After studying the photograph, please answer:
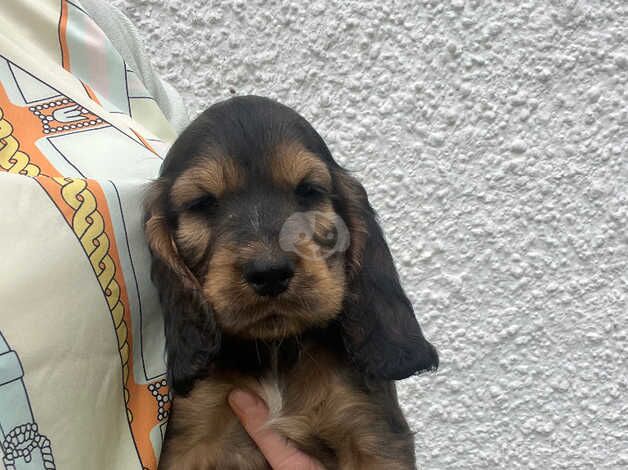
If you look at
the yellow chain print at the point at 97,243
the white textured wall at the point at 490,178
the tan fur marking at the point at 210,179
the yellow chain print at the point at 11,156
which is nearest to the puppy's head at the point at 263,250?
the tan fur marking at the point at 210,179

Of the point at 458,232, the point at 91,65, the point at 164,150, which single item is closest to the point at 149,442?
the point at 164,150

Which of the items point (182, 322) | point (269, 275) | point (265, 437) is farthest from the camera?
point (265, 437)

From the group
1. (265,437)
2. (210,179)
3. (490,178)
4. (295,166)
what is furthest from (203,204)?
(490,178)

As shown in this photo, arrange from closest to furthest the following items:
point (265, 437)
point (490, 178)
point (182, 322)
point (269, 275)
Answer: point (269, 275)
point (182, 322)
point (265, 437)
point (490, 178)

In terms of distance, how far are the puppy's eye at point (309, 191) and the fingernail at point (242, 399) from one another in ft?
1.38

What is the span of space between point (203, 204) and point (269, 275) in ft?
0.92

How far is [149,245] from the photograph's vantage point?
4.24ft

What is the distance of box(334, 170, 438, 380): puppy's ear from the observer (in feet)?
4.38

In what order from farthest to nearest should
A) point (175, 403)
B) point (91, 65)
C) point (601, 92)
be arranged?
point (601, 92) → point (91, 65) → point (175, 403)

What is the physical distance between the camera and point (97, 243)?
111 centimetres

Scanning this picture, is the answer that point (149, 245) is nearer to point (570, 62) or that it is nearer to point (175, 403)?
point (175, 403)

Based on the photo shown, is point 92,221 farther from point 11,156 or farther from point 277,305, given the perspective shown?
point 277,305

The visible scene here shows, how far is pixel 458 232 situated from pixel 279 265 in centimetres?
148

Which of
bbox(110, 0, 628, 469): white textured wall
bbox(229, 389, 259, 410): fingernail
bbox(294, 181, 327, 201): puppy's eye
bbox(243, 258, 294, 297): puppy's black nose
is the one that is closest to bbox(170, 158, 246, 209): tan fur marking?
bbox(294, 181, 327, 201): puppy's eye
